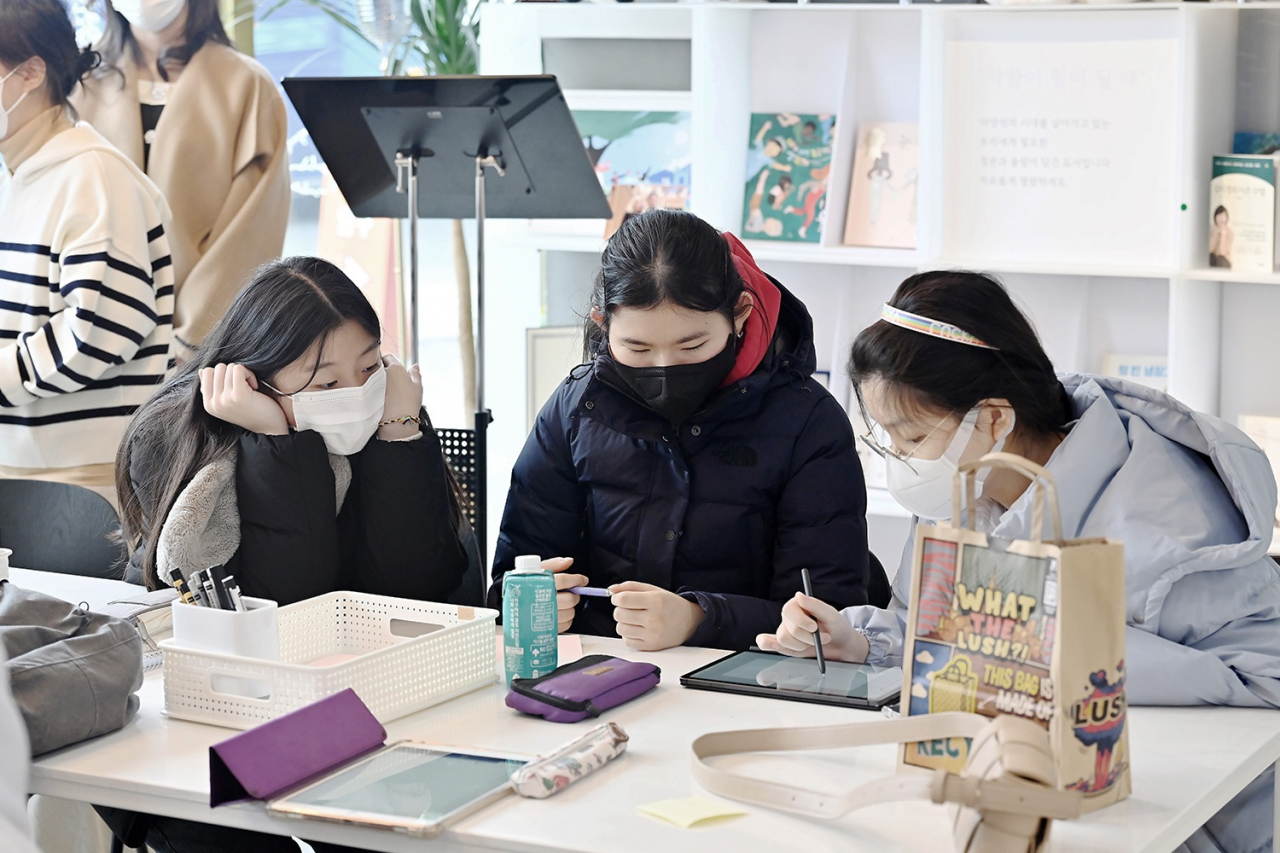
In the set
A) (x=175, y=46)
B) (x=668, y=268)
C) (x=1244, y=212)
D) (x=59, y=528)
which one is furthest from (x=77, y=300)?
(x=1244, y=212)

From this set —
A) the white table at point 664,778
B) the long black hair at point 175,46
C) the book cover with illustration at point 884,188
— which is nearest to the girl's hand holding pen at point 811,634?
the white table at point 664,778

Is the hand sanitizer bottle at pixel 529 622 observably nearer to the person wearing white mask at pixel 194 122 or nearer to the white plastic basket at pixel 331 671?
the white plastic basket at pixel 331 671

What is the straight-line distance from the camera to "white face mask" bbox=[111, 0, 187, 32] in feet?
10.3

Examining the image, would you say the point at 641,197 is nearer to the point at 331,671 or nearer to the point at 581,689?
the point at 581,689

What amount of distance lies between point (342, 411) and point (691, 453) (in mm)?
514

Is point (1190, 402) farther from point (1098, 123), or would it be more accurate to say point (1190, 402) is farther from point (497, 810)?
point (497, 810)

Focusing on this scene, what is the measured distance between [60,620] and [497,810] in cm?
59

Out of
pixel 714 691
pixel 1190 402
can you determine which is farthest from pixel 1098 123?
pixel 714 691

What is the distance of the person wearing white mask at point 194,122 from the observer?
10.3ft

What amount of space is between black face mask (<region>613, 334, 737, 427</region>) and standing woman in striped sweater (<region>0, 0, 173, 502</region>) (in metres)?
1.22

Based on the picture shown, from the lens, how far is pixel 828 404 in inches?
79.4

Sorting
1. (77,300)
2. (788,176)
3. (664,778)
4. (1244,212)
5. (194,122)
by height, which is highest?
(194,122)

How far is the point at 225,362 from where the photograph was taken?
201cm

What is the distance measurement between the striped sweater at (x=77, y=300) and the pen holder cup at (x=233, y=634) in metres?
1.25
